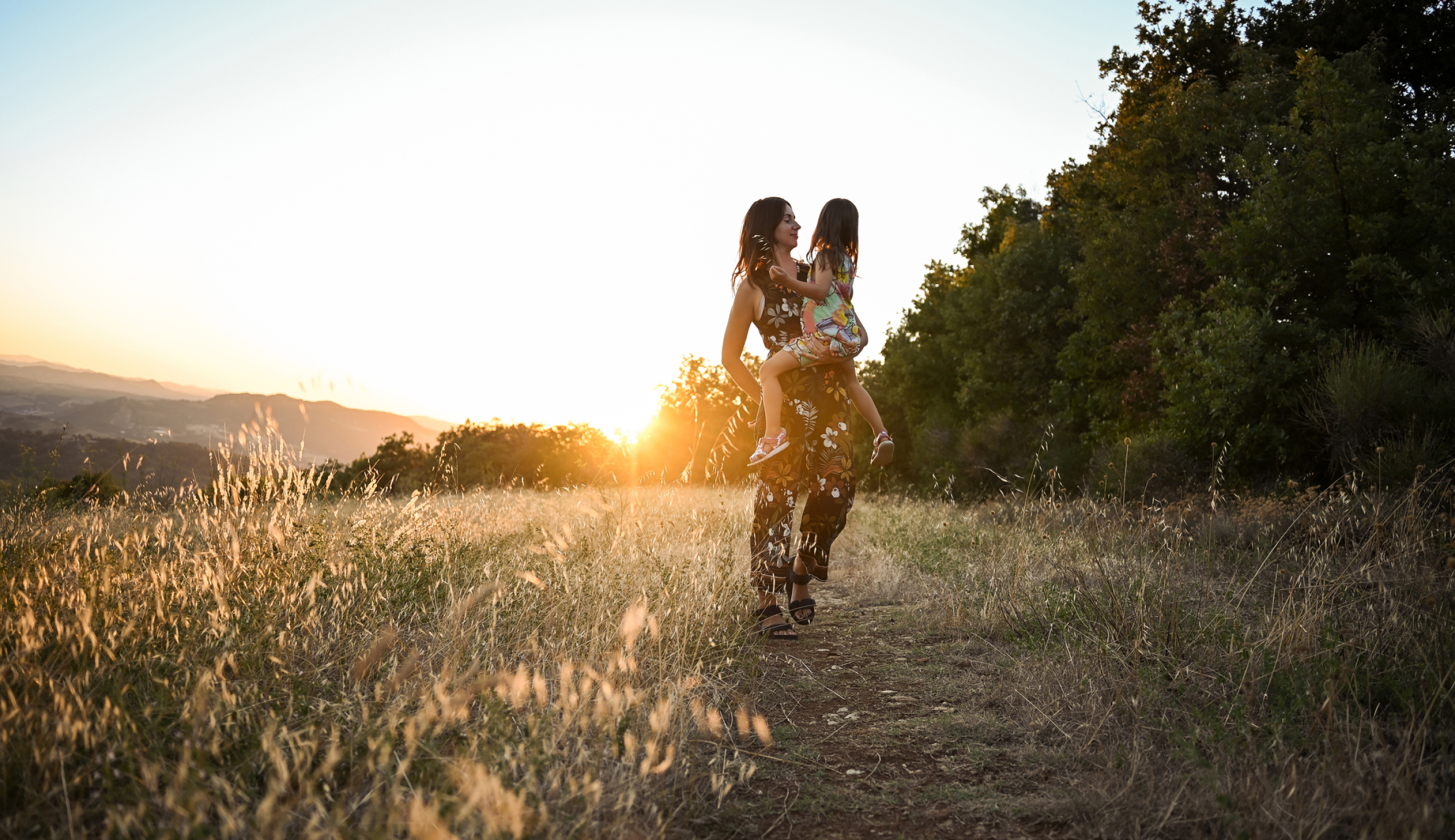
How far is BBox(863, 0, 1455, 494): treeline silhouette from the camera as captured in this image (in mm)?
8344

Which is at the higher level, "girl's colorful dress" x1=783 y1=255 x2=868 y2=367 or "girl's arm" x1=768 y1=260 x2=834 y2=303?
"girl's arm" x1=768 y1=260 x2=834 y2=303

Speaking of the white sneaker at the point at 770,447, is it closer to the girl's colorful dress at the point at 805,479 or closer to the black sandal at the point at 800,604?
the girl's colorful dress at the point at 805,479

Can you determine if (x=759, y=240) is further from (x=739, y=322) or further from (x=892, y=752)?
(x=892, y=752)

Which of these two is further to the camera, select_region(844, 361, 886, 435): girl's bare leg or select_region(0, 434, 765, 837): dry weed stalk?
select_region(844, 361, 886, 435): girl's bare leg

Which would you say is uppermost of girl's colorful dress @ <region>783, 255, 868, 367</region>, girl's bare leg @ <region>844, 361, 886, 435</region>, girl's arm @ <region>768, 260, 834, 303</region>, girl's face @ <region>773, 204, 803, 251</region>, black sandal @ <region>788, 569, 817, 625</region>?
girl's face @ <region>773, 204, 803, 251</region>

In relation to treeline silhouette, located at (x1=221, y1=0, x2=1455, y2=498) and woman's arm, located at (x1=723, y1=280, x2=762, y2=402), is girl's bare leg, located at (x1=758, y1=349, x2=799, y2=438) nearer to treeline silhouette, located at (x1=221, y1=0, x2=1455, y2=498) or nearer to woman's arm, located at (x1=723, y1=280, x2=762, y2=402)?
woman's arm, located at (x1=723, y1=280, x2=762, y2=402)

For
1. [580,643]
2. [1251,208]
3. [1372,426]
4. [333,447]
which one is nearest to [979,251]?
[1251,208]

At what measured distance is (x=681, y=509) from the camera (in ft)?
16.8

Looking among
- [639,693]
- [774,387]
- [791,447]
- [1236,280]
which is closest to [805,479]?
[791,447]

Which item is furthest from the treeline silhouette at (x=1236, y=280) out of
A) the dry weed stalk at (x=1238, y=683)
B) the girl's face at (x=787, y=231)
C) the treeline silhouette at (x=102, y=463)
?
the treeline silhouette at (x=102, y=463)

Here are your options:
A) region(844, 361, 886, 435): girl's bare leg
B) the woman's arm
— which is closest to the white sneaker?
the woman's arm

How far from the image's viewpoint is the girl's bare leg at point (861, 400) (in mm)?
3688

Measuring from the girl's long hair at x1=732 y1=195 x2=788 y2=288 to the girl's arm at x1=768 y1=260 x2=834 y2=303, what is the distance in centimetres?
6

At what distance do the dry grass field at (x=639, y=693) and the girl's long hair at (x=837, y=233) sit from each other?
1.62 m
